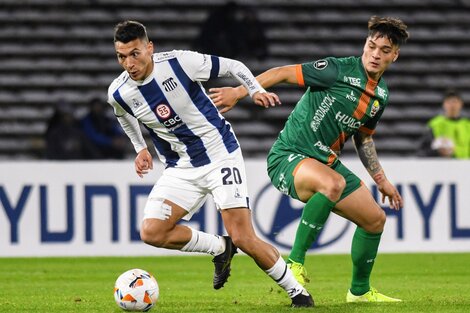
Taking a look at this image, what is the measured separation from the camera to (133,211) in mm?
11547

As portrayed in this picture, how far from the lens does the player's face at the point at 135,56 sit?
6738 millimetres

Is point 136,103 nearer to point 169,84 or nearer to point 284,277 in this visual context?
point 169,84

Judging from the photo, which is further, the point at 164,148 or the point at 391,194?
the point at 391,194

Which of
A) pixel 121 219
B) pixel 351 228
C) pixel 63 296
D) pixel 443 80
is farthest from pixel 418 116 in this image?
pixel 63 296

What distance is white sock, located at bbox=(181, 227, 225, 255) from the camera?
7.17 metres

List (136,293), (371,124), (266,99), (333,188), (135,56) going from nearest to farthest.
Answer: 1. (266,99)
2. (136,293)
3. (135,56)
4. (333,188)
5. (371,124)

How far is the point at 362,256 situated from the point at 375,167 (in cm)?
65

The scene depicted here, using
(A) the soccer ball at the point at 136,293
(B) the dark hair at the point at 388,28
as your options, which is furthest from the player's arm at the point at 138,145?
(B) the dark hair at the point at 388,28

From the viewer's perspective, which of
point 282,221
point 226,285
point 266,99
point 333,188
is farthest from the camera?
point 282,221

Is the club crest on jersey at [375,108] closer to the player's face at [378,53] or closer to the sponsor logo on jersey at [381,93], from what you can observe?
the sponsor logo on jersey at [381,93]

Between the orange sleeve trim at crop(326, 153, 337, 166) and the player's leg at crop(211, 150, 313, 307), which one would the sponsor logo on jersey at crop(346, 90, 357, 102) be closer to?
the orange sleeve trim at crop(326, 153, 337, 166)

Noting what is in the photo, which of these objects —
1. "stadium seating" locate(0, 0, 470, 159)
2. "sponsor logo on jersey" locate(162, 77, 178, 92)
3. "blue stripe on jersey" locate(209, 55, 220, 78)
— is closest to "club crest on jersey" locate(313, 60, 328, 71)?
"blue stripe on jersey" locate(209, 55, 220, 78)

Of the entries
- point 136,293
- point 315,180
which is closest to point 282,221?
point 315,180

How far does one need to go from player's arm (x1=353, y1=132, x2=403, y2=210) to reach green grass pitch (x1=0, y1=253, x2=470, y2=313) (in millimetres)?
695
